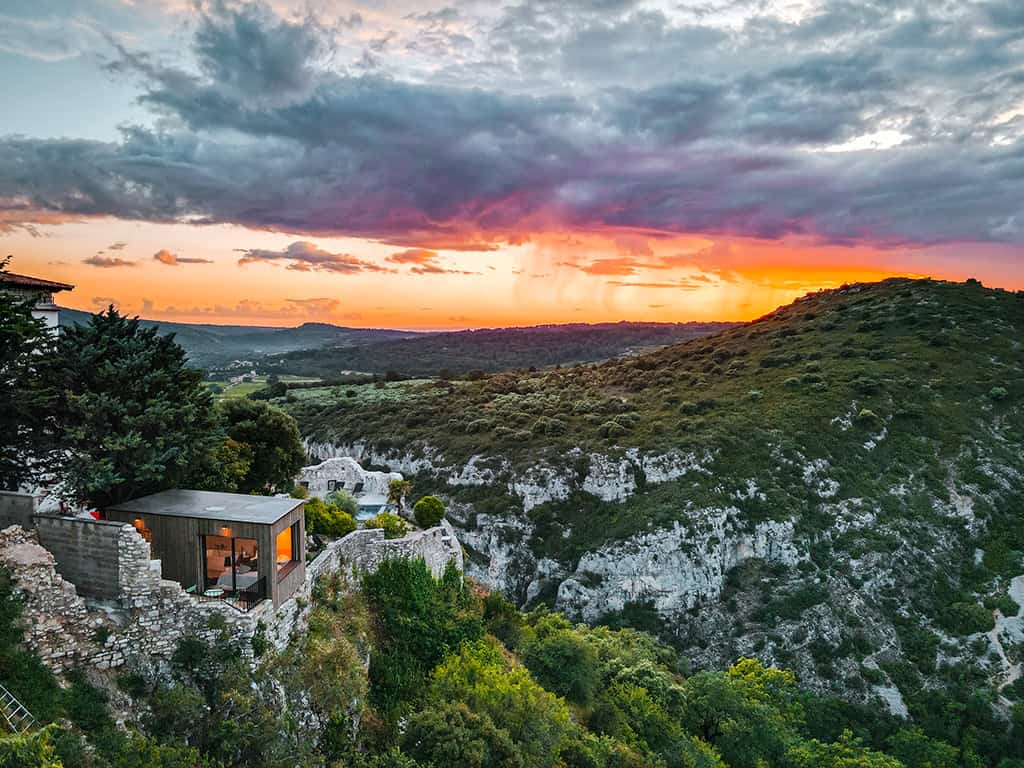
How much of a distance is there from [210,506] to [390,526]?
851cm

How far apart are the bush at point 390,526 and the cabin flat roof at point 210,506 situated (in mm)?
6590

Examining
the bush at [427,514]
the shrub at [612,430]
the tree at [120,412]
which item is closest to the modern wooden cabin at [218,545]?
the tree at [120,412]

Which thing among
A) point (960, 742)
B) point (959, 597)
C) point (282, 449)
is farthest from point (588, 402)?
point (282, 449)

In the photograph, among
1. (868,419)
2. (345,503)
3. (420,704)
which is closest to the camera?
(420,704)

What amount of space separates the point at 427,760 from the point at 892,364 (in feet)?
239

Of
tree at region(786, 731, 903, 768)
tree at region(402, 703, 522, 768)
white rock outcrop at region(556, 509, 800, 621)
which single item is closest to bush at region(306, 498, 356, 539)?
tree at region(402, 703, 522, 768)

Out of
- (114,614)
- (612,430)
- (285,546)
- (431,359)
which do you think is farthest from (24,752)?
(431,359)

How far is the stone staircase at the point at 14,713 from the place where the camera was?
397 inches

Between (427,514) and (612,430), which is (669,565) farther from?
(427,514)

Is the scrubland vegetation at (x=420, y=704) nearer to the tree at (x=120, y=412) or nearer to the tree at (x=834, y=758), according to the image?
the tree at (x=834, y=758)

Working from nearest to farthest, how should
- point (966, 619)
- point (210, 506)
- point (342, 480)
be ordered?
point (210, 506), point (342, 480), point (966, 619)

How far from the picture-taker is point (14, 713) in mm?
10305

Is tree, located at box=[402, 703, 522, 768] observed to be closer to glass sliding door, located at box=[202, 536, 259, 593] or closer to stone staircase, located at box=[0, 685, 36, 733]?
glass sliding door, located at box=[202, 536, 259, 593]

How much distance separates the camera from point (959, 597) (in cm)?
4434
